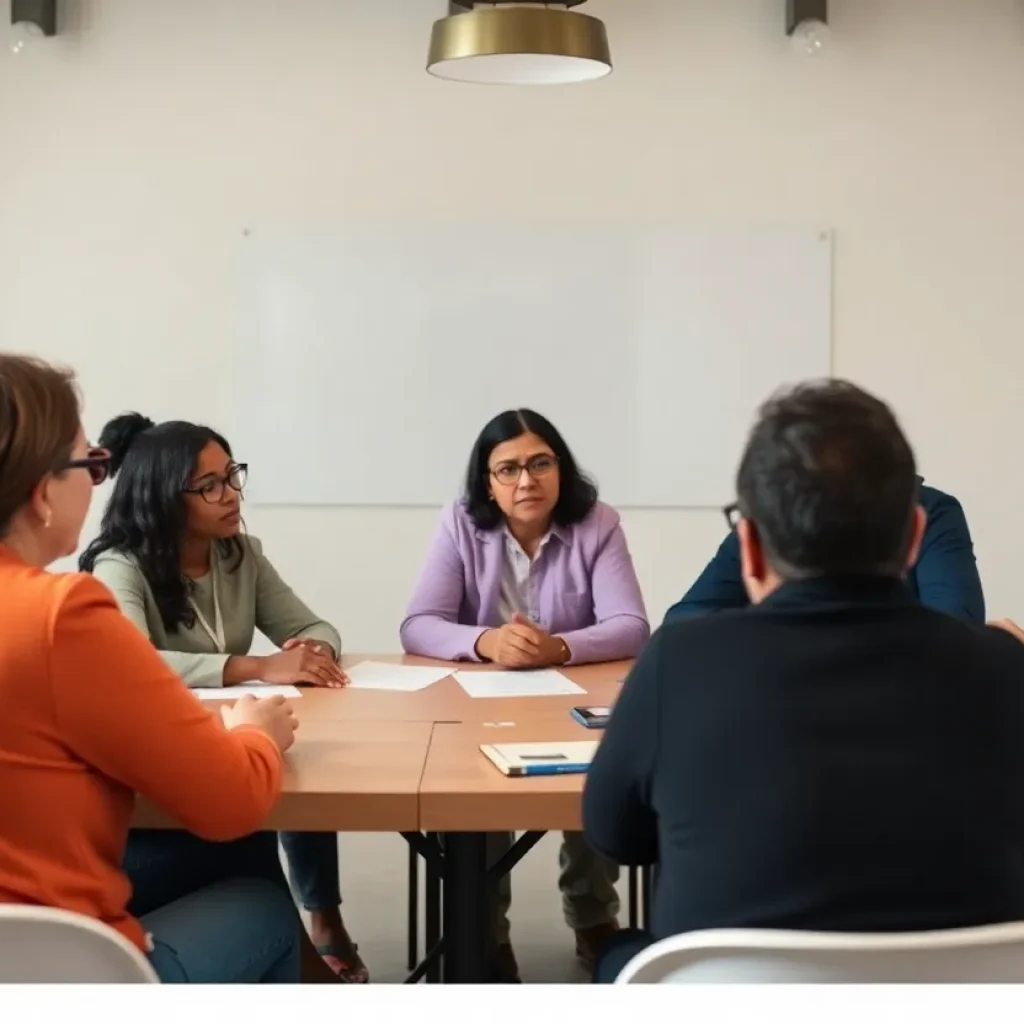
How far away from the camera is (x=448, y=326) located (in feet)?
15.0

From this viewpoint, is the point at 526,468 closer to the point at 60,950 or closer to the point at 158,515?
the point at 158,515

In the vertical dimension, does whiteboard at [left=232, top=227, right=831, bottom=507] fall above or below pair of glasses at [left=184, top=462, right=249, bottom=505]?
above

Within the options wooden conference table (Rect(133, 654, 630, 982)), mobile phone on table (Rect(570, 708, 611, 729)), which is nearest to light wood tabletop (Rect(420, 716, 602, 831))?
wooden conference table (Rect(133, 654, 630, 982))

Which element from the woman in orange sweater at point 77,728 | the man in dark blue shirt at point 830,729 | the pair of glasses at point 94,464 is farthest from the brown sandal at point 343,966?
the man in dark blue shirt at point 830,729

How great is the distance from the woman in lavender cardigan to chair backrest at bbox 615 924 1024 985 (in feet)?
5.76

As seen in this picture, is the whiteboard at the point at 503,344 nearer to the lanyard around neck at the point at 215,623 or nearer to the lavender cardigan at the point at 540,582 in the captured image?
the lavender cardigan at the point at 540,582

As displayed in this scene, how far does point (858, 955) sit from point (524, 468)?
1965 mm

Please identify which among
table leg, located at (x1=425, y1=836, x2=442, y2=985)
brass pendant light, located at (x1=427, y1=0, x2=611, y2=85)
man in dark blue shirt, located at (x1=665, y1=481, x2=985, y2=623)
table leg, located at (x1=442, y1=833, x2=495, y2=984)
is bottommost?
table leg, located at (x1=425, y1=836, x2=442, y2=985)

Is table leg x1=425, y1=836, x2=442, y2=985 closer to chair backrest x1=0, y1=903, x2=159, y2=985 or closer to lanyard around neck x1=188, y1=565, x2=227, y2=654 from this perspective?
lanyard around neck x1=188, y1=565, x2=227, y2=654

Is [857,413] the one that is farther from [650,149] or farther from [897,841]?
[650,149]

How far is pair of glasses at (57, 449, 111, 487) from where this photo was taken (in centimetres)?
159
